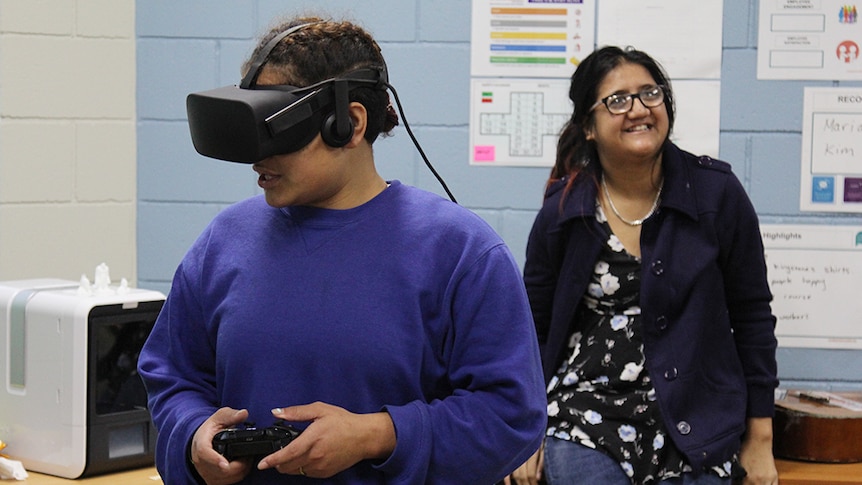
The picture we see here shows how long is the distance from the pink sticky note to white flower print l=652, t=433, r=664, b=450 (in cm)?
85

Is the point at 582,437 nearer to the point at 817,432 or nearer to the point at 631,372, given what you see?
the point at 631,372

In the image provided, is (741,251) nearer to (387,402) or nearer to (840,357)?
(840,357)

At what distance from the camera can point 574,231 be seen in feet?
7.70

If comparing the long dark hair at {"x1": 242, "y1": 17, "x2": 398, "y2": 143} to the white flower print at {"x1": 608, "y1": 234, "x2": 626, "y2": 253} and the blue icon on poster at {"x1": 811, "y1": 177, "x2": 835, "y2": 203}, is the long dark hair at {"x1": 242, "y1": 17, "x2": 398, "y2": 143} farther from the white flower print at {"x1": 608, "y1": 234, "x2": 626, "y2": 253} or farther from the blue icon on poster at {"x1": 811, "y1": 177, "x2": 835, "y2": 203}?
the blue icon on poster at {"x1": 811, "y1": 177, "x2": 835, "y2": 203}

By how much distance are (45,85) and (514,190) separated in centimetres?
119

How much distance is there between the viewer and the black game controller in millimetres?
1204

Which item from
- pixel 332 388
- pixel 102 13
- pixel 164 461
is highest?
pixel 102 13

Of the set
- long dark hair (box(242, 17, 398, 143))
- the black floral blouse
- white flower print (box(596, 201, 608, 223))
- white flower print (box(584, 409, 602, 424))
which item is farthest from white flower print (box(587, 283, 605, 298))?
long dark hair (box(242, 17, 398, 143))

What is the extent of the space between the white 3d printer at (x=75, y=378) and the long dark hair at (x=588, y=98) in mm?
1006

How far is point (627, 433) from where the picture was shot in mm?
2221

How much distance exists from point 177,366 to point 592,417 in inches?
44.0

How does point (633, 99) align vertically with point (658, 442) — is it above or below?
above

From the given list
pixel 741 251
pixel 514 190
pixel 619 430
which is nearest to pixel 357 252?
pixel 619 430

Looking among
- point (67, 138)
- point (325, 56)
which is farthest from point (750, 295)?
point (67, 138)
